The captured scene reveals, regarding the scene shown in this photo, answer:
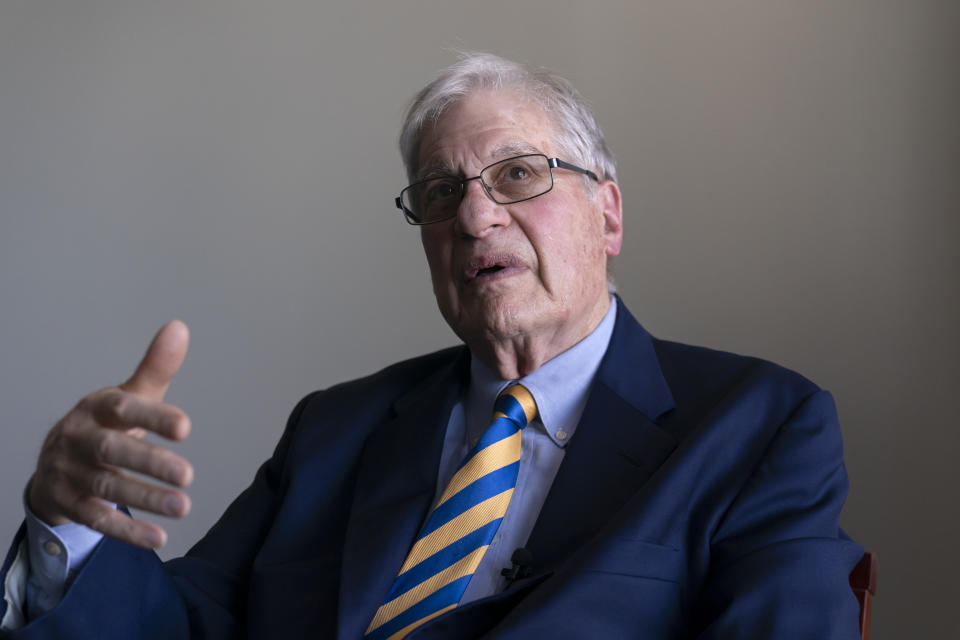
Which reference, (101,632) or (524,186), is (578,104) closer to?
(524,186)

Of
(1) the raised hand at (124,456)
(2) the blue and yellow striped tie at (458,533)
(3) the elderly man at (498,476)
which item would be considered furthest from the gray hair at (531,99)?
(1) the raised hand at (124,456)

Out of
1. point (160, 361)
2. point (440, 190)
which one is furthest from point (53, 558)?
point (440, 190)

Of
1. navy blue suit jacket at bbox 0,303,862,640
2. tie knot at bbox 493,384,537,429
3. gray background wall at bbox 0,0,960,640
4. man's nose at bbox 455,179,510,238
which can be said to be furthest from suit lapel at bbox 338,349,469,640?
gray background wall at bbox 0,0,960,640

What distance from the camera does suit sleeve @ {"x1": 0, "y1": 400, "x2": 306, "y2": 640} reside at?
1375 mm

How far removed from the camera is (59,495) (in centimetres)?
125

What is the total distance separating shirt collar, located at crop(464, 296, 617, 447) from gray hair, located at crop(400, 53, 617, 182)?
309mm

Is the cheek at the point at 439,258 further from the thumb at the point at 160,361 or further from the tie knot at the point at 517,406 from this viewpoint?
the thumb at the point at 160,361

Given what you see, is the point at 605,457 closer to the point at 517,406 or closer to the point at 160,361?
the point at 517,406

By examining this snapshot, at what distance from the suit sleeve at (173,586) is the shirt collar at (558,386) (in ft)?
1.35

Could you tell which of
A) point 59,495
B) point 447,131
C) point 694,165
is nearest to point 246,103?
point 447,131

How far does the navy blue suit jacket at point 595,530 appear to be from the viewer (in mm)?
1317

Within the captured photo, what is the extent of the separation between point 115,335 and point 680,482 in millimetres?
1851

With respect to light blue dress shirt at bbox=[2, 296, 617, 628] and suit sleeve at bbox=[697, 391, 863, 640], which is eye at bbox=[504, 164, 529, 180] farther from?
suit sleeve at bbox=[697, 391, 863, 640]

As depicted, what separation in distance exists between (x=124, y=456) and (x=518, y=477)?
70 cm
